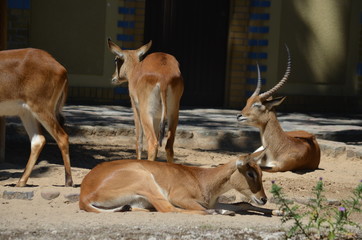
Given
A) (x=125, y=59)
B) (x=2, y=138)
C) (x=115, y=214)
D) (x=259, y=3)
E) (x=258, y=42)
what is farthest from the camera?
(x=258, y=42)

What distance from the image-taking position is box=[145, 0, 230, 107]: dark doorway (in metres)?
15.6

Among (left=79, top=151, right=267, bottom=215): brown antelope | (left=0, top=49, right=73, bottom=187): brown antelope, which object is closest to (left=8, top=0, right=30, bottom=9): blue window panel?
(left=0, top=49, right=73, bottom=187): brown antelope

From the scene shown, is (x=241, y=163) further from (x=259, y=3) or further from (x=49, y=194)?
(x=259, y=3)

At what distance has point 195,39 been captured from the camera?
15.8 meters

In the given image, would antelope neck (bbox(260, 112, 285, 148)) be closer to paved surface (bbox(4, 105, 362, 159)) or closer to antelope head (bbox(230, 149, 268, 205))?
paved surface (bbox(4, 105, 362, 159))

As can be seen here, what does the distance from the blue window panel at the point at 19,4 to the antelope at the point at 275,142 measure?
6.40 m

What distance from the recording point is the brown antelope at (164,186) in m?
6.95

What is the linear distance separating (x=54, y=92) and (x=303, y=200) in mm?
2742

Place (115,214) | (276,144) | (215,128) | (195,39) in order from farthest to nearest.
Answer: (195,39)
(215,128)
(276,144)
(115,214)

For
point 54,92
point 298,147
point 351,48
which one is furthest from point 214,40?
point 54,92

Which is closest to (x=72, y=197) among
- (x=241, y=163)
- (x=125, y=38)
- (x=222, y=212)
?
(x=222, y=212)

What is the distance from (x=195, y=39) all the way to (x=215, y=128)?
3.98 m

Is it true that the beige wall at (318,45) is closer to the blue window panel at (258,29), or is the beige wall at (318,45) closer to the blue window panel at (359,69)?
the blue window panel at (359,69)

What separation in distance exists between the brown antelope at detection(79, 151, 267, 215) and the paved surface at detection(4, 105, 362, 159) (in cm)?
369
